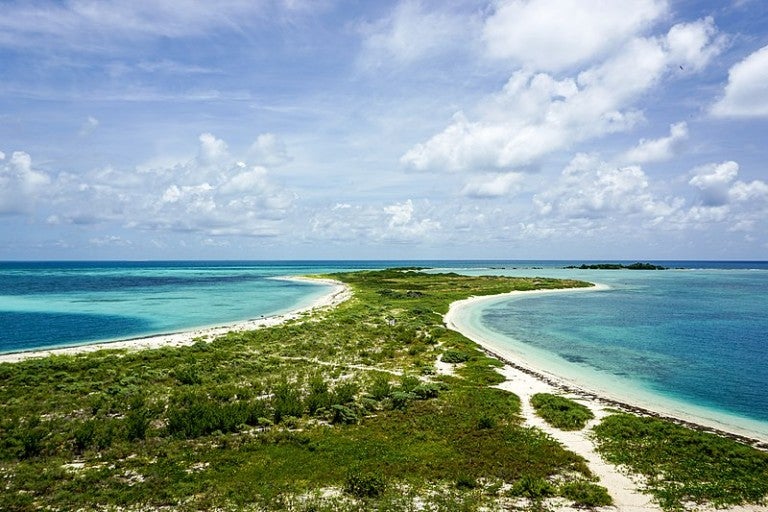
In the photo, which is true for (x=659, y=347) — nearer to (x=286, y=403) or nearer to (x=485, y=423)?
(x=485, y=423)

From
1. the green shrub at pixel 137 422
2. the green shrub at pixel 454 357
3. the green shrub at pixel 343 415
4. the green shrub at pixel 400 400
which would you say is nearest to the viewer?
the green shrub at pixel 137 422

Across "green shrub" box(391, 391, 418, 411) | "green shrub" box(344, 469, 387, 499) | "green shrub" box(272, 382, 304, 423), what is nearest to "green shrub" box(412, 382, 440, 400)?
"green shrub" box(391, 391, 418, 411)

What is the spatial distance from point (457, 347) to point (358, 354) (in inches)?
412

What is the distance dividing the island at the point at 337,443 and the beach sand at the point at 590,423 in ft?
0.41

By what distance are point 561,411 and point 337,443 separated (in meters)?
13.3

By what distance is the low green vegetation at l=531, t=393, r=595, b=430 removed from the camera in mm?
25078

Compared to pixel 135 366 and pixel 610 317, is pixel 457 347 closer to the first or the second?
pixel 135 366

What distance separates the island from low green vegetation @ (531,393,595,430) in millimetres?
124

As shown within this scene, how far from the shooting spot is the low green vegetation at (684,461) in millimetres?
17359

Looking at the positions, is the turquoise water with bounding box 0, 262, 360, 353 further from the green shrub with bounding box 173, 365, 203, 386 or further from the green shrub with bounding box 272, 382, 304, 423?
the green shrub with bounding box 272, 382, 304, 423

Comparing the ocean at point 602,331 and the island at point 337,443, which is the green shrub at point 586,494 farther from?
the ocean at point 602,331

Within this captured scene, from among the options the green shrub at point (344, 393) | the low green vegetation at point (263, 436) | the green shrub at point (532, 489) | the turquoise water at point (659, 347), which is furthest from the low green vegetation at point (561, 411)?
the green shrub at point (344, 393)

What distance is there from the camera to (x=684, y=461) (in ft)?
66.5

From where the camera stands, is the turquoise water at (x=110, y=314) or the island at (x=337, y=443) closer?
the island at (x=337, y=443)
